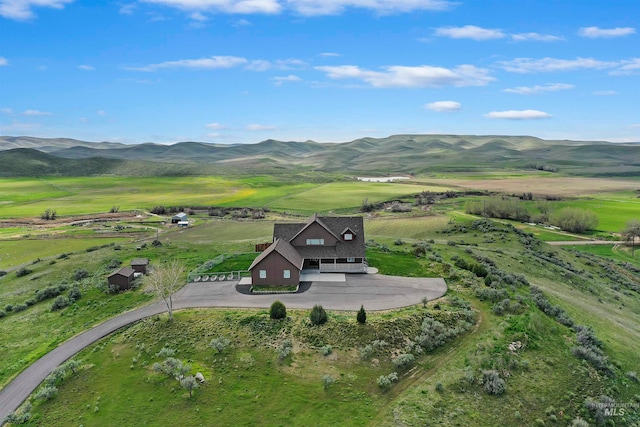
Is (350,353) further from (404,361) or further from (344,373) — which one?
(404,361)

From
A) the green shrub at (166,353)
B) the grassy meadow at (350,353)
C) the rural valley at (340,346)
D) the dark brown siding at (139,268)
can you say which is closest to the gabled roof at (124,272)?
the rural valley at (340,346)

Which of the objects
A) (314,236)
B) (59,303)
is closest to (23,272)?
(59,303)

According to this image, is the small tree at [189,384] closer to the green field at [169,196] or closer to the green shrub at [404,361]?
the green shrub at [404,361]

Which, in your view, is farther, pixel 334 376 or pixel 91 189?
pixel 91 189

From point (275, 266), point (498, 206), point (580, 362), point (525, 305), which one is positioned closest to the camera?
point (580, 362)

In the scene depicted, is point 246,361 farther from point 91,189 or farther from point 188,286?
point 91,189

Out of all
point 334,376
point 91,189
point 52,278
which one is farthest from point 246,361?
point 91,189
